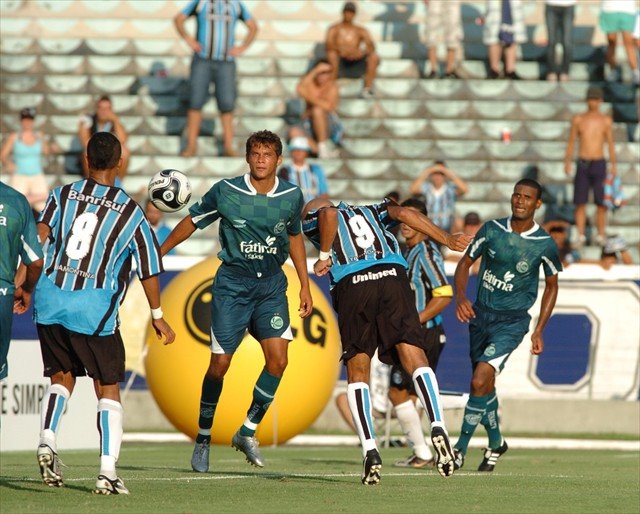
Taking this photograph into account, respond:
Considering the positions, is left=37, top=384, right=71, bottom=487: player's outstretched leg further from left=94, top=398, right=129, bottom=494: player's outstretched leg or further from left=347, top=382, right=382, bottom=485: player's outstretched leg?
left=347, top=382, right=382, bottom=485: player's outstretched leg

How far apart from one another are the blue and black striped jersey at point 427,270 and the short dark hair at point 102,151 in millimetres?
4370

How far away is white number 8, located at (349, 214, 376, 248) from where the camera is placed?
11055 mm

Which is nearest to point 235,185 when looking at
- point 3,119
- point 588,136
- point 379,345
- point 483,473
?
point 379,345

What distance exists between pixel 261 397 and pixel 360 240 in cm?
161

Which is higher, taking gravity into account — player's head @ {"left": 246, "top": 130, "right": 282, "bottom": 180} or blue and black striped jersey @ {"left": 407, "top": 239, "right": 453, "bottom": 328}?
player's head @ {"left": 246, "top": 130, "right": 282, "bottom": 180}

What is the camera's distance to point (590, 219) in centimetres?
2259

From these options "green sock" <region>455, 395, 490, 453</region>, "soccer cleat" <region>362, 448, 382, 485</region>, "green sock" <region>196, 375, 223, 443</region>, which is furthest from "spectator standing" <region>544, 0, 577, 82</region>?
"soccer cleat" <region>362, 448, 382, 485</region>

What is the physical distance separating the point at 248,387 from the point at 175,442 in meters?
3.21

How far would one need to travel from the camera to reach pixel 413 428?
43.4 ft

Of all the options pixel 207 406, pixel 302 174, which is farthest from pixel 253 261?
pixel 302 174

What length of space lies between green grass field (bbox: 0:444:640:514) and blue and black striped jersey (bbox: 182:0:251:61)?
9886mm

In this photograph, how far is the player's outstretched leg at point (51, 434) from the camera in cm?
945

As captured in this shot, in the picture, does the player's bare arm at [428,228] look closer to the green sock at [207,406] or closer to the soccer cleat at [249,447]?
the green sock at [207,406]

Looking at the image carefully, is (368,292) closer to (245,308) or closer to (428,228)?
(428,228)
